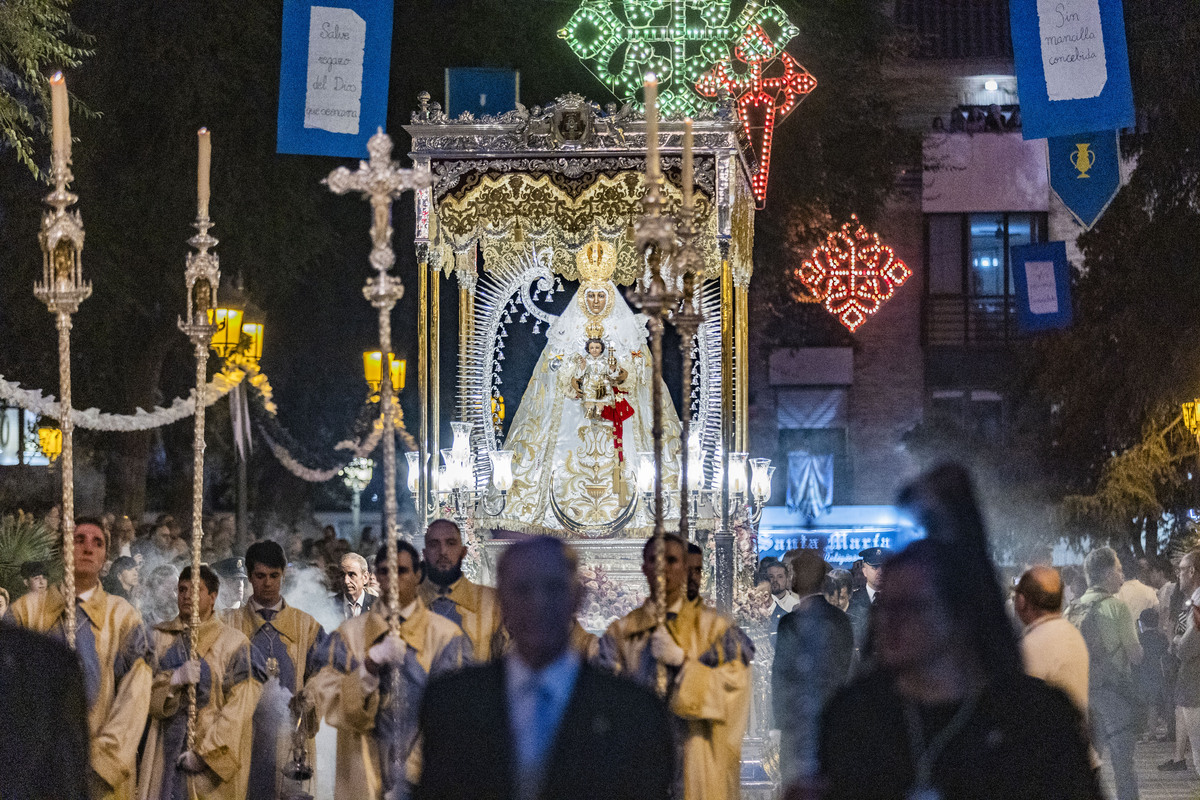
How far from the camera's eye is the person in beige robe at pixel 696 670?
6.62 m

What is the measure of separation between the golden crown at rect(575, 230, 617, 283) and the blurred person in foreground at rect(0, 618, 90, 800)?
373 inches

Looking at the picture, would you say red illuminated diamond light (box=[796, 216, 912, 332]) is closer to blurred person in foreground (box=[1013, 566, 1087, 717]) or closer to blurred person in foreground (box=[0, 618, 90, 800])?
blurred person in foreground (box=[1013, 566, 1087, 717])

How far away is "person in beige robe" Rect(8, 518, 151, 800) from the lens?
22.6ft

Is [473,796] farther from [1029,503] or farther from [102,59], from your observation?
[1029,503]

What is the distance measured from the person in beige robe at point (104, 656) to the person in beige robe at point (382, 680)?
85cm

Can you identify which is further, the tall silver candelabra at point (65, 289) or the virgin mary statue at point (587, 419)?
the virgin mary statue at point (587, 419)

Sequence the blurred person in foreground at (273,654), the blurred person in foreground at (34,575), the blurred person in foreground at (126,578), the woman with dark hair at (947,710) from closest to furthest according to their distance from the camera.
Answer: the woman with dark hair at (947,710) → the blurred person in foreground at (273,654) → the blurred person in foreground at (34,575) → the blurred person in foreground at (126,578)

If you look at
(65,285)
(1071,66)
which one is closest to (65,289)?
(65,285)

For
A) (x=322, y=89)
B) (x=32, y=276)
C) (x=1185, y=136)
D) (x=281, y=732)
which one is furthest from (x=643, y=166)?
(x=1185, y=136)

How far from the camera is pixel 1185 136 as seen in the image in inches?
744

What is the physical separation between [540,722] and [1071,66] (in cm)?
1024

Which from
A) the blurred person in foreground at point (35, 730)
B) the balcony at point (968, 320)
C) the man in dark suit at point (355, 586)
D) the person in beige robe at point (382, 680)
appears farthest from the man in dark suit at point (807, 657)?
the balcony at point (968, 320)

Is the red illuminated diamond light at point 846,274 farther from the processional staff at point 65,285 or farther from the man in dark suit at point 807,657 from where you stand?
the processional staff at point 65,285

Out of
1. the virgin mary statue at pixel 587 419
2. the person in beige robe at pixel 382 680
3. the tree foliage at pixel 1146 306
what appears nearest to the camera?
the person in beige robe at pixel 382 680
